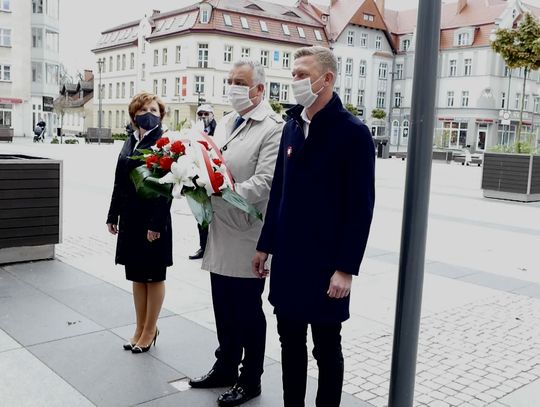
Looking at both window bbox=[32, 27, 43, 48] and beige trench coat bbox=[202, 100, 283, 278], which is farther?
window bbox=[32, 27, 43, 48]

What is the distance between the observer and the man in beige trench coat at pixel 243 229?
347cm

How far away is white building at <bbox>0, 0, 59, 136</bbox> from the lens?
51.6m

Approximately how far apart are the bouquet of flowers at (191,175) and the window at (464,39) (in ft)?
206

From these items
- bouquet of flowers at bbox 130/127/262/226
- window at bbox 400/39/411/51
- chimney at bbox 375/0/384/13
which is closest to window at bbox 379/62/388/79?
window at bbox 400/39/411/51

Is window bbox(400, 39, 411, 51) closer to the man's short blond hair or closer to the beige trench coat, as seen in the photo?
the beige trench coat

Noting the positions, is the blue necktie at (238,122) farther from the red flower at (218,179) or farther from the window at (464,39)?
the window at (464,39)

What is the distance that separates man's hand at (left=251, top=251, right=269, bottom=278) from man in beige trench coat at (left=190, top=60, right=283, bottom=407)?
16 centimetres

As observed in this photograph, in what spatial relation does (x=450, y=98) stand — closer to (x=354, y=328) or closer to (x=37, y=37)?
(x=37, y=37)

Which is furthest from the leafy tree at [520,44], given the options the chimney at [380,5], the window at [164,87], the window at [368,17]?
the chimney at [380,5]

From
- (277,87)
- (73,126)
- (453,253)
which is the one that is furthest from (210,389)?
(73,126)

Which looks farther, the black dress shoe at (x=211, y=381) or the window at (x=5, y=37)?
the window at (x=5, y=37)

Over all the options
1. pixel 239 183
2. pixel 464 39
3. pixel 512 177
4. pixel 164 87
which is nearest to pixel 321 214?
pixel 239 183

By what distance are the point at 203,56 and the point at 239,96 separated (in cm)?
6034

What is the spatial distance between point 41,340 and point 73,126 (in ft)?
293
